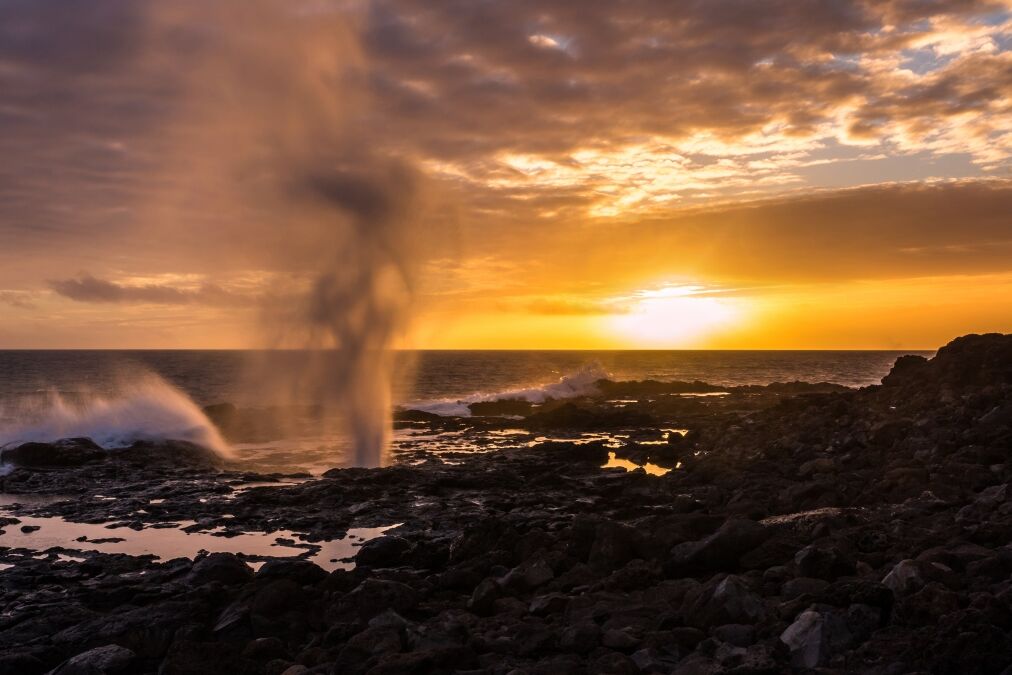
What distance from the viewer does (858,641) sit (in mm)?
7645

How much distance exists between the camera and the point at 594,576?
38.6 ft

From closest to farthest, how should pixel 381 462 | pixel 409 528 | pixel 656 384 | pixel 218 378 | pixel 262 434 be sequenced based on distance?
pixel 409 528
pixel 381 462
pixel 262 434
pixel 656 384
pixel 218 378

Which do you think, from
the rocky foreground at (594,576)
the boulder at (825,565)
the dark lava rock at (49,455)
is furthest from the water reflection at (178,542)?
the dark lava rock at (49,455)

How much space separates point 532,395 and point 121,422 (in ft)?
109

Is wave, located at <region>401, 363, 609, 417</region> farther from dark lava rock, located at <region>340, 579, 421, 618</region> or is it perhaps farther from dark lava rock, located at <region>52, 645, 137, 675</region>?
dark lava rock, located at <region>52, 645, 137, 675</region>

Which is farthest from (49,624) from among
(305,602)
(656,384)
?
(656,384)

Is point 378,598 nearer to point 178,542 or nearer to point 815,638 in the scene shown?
point 815,638

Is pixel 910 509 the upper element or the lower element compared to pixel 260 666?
upper

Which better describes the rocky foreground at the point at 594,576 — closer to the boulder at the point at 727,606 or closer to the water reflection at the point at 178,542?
the boulder at the point at 727,606

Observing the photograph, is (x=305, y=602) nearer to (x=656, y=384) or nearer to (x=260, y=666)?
(x=260, y=666)

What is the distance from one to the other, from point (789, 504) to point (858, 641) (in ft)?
26.5

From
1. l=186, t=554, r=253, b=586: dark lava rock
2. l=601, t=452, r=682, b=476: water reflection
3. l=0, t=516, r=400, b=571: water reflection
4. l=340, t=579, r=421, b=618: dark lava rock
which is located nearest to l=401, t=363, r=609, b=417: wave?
l=601, t=452, r=682, b=476: water reflection

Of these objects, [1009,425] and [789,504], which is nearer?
[789,504]

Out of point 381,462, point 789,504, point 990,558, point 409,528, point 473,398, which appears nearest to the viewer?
point 990,558
